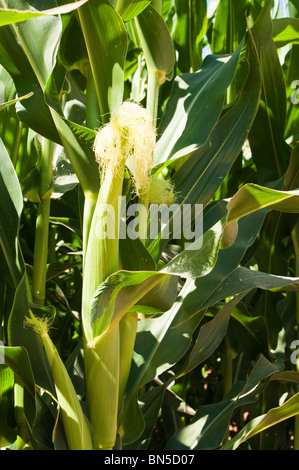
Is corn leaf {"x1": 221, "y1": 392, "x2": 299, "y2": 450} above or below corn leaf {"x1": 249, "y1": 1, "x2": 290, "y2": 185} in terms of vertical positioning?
below

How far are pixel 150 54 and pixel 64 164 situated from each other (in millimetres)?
323

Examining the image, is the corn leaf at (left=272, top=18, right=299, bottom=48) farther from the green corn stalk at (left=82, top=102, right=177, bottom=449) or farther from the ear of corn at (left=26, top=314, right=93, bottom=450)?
the ear of corn at (left=26, top=314, right=93, bottom=450)

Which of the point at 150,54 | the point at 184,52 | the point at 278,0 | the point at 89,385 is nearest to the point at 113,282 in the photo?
the point at 89,385

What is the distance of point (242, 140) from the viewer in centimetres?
106

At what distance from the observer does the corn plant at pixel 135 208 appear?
0.84m

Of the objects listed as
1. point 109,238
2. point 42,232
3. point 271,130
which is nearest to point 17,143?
point 42,232

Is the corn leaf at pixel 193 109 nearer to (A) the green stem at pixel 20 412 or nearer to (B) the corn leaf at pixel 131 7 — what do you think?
(B) the corn leaf at pixel 131 7

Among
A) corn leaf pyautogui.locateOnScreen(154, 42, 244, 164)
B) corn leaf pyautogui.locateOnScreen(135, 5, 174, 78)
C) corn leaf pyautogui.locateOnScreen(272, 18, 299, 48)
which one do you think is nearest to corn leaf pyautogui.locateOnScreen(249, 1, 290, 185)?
corn leaf pyautogui.locateOnScreen(272, 18, 299, 48)

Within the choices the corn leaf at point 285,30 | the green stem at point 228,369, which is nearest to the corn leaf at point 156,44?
the corn leaf at point 285,30

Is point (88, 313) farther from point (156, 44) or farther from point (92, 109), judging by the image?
point (156, 44)

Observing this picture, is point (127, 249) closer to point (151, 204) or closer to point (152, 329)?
point (151, 204)

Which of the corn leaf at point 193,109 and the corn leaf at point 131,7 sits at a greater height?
the corn leaf at point 131,7

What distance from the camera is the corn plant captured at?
2.75 ft

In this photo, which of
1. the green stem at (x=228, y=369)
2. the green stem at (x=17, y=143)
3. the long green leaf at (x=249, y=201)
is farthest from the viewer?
the green stem at (x=228, y=369)
